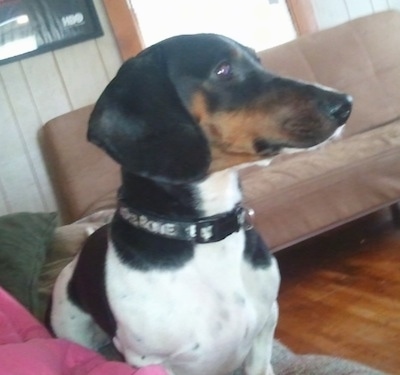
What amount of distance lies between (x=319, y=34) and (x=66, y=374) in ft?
7.49

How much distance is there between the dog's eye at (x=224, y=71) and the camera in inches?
46.3

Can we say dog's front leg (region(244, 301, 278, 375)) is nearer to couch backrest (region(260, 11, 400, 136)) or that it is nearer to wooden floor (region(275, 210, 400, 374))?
wooden floor (region(275, 210, 400, 374))

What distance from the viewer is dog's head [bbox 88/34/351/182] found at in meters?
1.11

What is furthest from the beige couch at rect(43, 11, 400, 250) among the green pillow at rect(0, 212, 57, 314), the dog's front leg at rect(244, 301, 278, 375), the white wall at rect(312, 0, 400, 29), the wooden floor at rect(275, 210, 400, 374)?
the dog's front leg at rect(244, 301, 278, 375)

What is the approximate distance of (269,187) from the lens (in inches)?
83.5

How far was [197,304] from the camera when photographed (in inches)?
46.6

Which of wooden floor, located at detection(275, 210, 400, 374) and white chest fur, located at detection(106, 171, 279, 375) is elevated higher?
white chest fur, located at detection(106, 171, 279, 375)

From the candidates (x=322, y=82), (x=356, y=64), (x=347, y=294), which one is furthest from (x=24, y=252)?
(x=356, y=64)

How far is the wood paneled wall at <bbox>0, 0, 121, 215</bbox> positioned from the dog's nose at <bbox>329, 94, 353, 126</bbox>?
2.06m

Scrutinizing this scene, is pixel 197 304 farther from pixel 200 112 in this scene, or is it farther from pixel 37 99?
pixel 37 99

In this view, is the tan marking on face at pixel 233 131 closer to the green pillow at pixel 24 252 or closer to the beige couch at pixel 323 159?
the green pillow at pixel 24 252

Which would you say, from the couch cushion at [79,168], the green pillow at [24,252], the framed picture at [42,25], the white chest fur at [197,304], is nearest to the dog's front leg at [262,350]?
the white chest fur at [197,304]

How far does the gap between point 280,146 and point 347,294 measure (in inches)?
41.6

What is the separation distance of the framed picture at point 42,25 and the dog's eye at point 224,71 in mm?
1914
